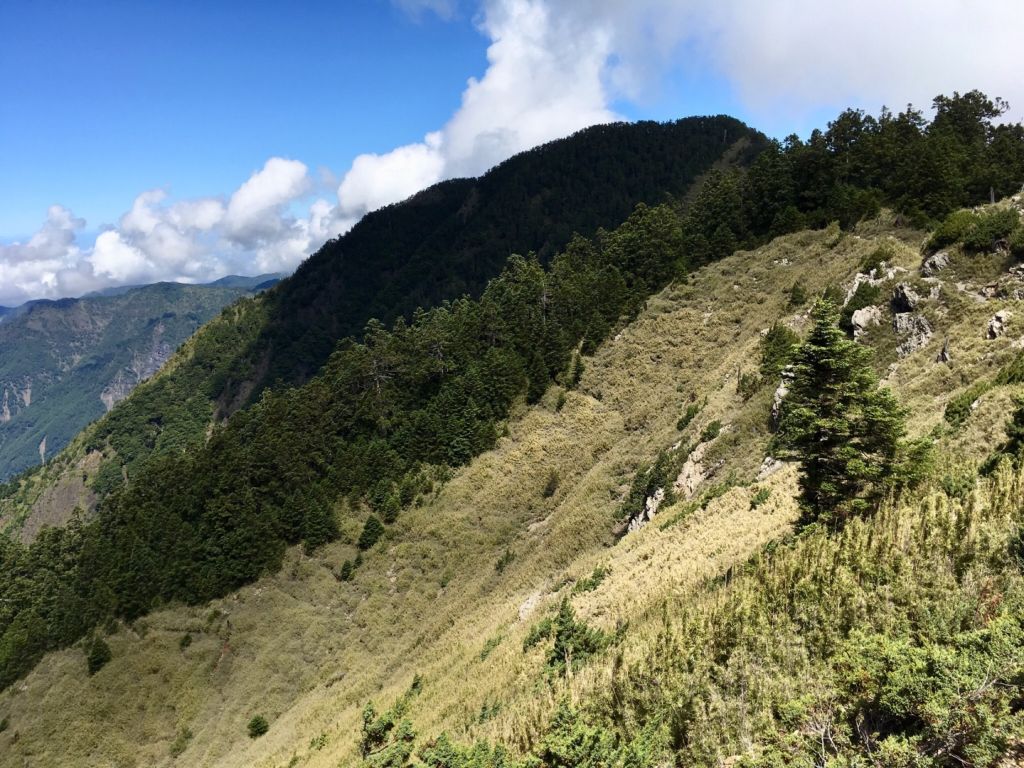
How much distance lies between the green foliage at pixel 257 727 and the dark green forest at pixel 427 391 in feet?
60.0

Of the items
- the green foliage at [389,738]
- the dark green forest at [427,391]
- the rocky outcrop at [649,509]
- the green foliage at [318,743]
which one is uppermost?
the dark green forest at [427,391]

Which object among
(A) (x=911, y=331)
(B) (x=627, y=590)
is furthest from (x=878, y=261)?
(B) (x=627, y=590)

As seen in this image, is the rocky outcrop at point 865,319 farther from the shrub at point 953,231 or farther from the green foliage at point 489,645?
the green foliage at point 489,645

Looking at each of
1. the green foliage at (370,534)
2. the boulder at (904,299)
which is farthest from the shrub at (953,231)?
the green foliage at (370,534)

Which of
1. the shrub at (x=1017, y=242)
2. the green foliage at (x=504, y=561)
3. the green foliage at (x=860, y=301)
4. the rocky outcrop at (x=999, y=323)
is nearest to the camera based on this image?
the rocky outcrop at (x=999, y=323)

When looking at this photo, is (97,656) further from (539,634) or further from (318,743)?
(539,634)

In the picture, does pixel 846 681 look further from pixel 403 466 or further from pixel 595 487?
pixel 403 466

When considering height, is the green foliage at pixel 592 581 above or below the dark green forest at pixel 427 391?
below

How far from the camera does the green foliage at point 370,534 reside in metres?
57.6

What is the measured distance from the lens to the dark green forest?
195 feet

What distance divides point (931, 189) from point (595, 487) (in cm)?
4454

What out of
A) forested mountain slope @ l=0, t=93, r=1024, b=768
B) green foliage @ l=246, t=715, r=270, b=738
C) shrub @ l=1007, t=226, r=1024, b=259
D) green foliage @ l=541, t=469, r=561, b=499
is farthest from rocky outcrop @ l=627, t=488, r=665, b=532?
A: green foliage @ l=246, t=715, r=270, b=738

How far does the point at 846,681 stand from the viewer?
332 inches

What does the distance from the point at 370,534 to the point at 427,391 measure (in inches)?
815
